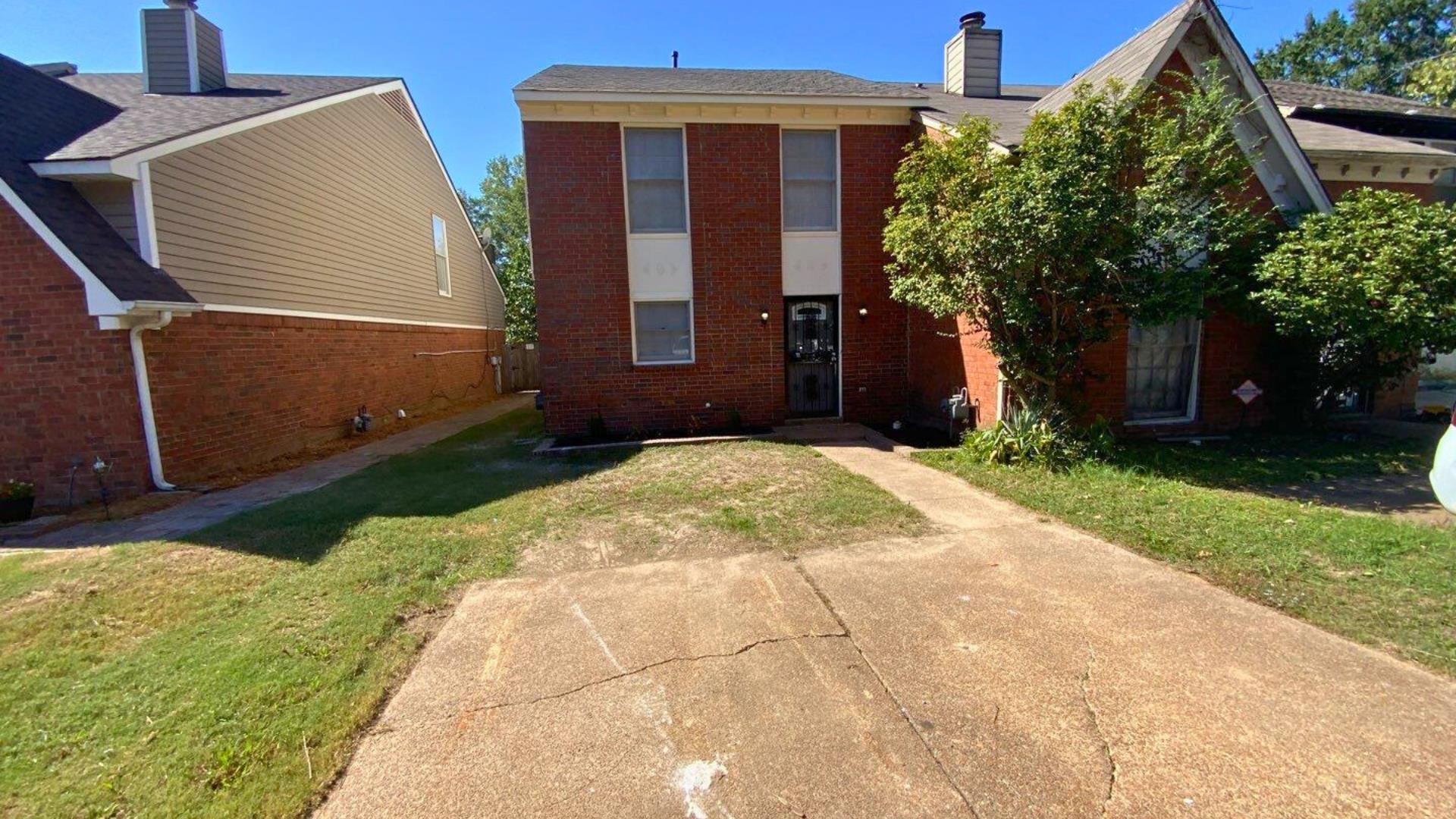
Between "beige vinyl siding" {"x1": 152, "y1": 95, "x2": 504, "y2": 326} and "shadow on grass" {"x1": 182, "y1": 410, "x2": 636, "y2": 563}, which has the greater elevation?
"beige vinyl siding" {"x1": 152, "y1": 95, "x2": 504, "y2": 326}

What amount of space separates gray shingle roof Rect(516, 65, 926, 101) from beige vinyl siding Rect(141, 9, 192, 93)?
6.02 meters

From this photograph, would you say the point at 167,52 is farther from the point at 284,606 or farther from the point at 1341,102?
the point at 1341,102

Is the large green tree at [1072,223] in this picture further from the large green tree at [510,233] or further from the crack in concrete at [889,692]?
the large green tree at [510,233]

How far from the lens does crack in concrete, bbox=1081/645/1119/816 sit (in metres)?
2.12

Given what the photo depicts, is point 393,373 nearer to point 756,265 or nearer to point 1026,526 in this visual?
point 756,265

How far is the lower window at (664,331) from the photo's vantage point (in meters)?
10.1

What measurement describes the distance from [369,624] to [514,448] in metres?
6.00

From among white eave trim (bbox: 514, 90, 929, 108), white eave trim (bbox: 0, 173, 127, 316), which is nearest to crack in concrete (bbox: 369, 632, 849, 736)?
white eave trim (bbox: 0, 173, 127, 316)

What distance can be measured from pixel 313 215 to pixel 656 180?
20.5 feet

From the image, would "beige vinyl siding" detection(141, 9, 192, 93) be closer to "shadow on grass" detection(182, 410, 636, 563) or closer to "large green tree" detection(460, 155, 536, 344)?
"shadow on grass" detection(182, 410, 636, 563)

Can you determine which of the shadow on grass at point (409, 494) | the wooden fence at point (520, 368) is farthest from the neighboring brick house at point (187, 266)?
the wooden fence at point (520, 368)

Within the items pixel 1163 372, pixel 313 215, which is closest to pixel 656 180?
pixel 313 215

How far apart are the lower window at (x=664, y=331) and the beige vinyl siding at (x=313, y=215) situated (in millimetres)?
5695

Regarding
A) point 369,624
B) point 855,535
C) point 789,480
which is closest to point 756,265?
point 789,480
